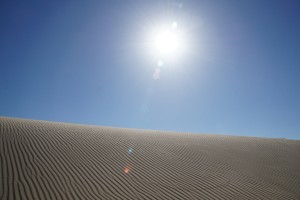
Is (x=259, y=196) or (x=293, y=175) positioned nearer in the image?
(x=259, y=196)

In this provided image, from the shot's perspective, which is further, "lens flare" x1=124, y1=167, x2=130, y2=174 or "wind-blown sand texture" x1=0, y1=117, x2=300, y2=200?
"lens flare" x1=124, y1=167, x2=130, y2=174

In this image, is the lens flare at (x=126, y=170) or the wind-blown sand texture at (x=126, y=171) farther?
the lens flare at (x=126, y=170)

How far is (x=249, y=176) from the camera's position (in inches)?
398

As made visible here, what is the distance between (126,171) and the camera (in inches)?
339

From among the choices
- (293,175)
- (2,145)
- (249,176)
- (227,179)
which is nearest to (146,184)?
(227,179)

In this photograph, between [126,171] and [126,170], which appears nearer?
[126,171]

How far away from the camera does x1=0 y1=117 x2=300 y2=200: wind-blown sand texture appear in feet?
21.2

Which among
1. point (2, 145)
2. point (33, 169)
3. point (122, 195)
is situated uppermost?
point (2, 145)

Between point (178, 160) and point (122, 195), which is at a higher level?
point (178, 160)

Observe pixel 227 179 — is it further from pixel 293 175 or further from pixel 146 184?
pixel 293 175

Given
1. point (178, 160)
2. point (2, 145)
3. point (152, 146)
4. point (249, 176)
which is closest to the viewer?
point (2, 145)

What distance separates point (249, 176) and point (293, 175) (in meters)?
3.06

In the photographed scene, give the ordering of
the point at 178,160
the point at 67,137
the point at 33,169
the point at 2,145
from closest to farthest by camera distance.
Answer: the point at 33,169 < the point at 2,145 < the point at 178,160 < the point at 67,137

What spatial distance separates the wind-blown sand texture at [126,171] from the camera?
646 cm
